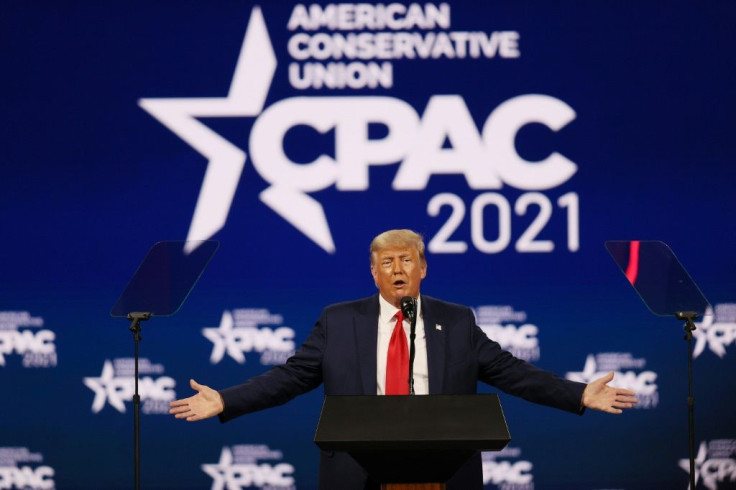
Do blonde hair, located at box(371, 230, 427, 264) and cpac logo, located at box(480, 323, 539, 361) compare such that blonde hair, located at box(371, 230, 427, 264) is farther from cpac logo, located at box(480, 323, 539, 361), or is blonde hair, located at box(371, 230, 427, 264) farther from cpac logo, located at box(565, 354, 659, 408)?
cpac logo, located at box(565, 354, 659, 408)

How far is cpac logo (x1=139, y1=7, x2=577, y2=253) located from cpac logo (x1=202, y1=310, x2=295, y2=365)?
52 cm

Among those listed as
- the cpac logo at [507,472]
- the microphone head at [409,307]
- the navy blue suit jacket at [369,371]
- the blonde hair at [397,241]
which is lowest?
the cpac logo at [507,472]

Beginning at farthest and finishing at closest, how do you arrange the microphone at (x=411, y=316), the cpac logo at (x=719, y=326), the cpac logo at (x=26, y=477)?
the cpac logo at (x=26, y=477) → the cpac logo at (x=719, y=326) → the microphone at (x=411, y=316)

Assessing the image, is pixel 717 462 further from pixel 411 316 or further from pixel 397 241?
pixel 411 316

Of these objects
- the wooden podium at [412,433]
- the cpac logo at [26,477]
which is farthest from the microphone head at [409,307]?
the cpac logo at [26,477]

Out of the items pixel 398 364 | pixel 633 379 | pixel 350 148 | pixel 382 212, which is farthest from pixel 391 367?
pixel 633 379

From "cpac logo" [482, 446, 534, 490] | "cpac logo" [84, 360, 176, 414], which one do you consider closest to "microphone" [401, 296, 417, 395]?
"cpac logo" [482, 446, 534, 490]

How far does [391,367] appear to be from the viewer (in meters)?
3.59

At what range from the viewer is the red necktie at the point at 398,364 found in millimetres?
3564

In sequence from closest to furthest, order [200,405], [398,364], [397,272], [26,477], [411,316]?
1. [411,316]
2. [200,405]
3. [398,364]
4. [397,272]
5. [26,477]

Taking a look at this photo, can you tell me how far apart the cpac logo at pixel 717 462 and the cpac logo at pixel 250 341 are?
232 cm

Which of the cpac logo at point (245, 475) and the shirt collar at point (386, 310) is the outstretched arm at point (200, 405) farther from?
the cpac logo at point (245, 475)

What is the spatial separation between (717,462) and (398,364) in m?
2.67

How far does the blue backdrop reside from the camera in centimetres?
538
